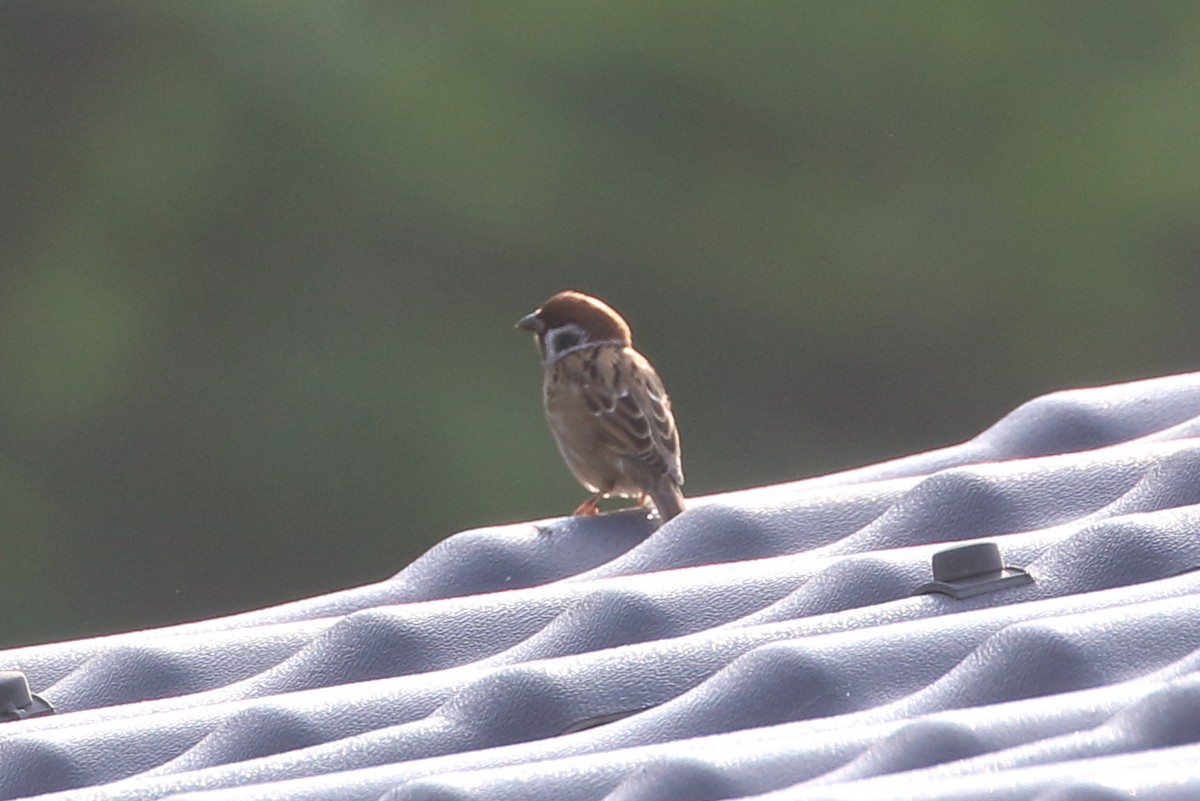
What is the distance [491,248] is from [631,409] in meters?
7.42

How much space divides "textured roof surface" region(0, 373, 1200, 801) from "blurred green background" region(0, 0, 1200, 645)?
848 centimetres

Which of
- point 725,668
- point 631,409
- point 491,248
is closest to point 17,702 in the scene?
point 725,668

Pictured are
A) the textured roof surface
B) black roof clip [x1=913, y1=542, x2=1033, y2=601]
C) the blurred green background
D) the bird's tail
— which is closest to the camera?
the textured roof surface

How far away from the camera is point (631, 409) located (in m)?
4.96

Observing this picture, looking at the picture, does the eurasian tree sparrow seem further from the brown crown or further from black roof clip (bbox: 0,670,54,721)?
black roof clip (bbox: 0,670,54,721)

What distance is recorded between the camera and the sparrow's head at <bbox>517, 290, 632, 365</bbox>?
5180mm

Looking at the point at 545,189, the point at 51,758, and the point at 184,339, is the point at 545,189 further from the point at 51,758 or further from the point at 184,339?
the point at 51,758

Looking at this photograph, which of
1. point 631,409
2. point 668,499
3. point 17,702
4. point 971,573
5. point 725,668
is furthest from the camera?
point 631,409

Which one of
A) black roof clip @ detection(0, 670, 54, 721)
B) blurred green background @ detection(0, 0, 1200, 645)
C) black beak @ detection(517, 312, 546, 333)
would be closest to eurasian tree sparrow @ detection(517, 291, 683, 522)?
black beak @ detection(517, 312, 546, 333)

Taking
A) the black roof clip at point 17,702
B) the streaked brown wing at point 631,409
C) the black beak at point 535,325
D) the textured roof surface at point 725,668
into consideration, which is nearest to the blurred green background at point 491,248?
the black beak at point 535,325

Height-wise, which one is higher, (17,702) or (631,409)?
(631,409)

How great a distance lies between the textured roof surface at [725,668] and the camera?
1710 mm

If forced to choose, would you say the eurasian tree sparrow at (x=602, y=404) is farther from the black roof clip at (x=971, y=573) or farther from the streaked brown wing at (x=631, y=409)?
the black roof clip at (x=971, y=573)

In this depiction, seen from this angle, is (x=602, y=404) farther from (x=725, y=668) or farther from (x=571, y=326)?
(x=725, y=668)
